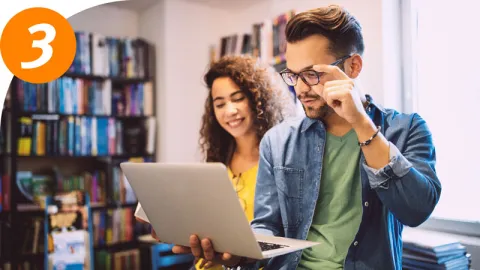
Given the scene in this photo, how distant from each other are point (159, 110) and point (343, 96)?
2829 millimetres

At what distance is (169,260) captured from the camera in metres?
2.94

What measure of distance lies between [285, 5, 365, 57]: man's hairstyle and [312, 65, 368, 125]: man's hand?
0.42 feet

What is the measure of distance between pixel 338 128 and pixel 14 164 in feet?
8.22

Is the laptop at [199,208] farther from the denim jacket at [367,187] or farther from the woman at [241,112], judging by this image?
the woman at [241,112]

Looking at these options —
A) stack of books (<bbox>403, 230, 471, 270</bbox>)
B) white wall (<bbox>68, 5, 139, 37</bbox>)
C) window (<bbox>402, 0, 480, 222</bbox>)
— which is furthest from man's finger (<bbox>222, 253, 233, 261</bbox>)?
white wall (<bbox>68, 5, 139, 37</bbox>)

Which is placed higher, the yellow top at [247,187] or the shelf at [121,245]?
the yellow top at [247,187]

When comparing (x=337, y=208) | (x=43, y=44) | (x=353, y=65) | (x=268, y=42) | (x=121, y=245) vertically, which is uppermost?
(x=268, y=42)

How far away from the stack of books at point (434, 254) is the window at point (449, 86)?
0.32 metres

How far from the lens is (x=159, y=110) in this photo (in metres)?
3.63

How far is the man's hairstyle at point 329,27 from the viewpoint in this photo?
111 cm

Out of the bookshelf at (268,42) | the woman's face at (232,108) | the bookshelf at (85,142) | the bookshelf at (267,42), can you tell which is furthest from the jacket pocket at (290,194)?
the bookshelf at (85,142)

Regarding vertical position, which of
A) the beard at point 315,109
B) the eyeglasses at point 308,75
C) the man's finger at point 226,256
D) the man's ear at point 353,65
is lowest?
the man's finger at point 226,256

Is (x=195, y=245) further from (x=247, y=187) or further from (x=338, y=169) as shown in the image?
(x=247, y=187)

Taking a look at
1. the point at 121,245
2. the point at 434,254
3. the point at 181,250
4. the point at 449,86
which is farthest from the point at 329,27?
the point at 121,245
